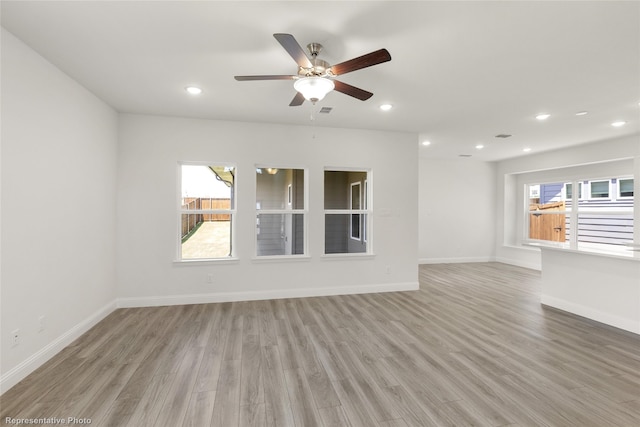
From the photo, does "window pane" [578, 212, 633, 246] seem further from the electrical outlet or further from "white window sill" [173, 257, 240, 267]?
the electrical outlet

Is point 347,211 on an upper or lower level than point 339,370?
upper

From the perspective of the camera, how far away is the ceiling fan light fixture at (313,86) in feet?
7.25

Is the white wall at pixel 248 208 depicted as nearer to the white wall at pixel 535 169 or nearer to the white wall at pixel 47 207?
the white wall at pixel 47 207

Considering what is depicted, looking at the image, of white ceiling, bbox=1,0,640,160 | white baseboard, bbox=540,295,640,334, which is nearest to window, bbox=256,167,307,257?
white ceiling, bbox=1,0,640,160

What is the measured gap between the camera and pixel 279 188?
4.76 metres

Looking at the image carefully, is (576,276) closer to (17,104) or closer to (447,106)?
(447,106)

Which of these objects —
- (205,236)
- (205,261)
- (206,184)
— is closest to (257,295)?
(205,261)

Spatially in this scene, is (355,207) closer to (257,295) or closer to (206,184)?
(257,295)

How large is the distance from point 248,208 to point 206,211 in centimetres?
61

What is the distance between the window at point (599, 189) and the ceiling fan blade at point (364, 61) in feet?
21.9

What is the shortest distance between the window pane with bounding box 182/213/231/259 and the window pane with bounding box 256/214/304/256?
0.49 metres

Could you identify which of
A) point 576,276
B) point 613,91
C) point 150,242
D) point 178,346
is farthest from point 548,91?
point 150,242

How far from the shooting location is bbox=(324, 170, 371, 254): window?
4.92 meters

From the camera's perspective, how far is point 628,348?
114 inches
